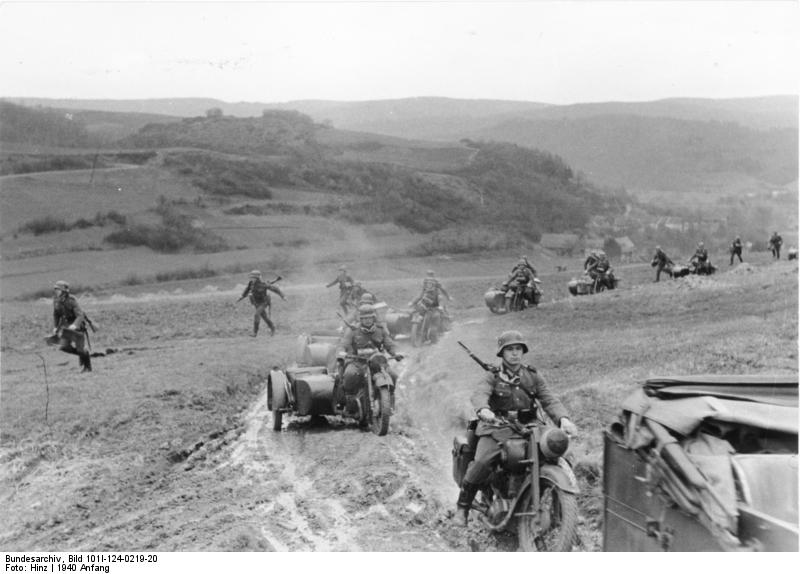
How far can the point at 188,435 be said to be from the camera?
1364 centimetres

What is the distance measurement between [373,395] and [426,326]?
978 cm

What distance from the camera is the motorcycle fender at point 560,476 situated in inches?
280

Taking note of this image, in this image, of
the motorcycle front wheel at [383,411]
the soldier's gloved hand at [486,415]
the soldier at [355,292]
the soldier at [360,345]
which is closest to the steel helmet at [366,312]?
the soldier at [360,345]

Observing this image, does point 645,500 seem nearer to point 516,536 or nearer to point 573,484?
point 573,484

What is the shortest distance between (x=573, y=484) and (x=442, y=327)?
15.4m

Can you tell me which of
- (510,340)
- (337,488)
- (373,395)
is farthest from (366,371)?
(510,340)

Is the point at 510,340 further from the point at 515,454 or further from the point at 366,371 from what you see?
the point at 366,371

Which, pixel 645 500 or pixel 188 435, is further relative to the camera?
pixel 188 435

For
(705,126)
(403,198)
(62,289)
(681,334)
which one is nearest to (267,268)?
(403,198)

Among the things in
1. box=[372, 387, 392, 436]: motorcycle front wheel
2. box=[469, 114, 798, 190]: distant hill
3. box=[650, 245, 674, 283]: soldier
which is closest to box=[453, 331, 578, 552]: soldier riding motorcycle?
box=[372, 387, 392, 436]: motorcycle front wheel

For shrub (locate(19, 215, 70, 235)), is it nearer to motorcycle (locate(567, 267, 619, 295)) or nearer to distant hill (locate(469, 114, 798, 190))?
distant hill (locate(469, 114, 798, 190))

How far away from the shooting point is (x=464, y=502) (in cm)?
819

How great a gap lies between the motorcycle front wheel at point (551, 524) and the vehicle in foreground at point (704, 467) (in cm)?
28
